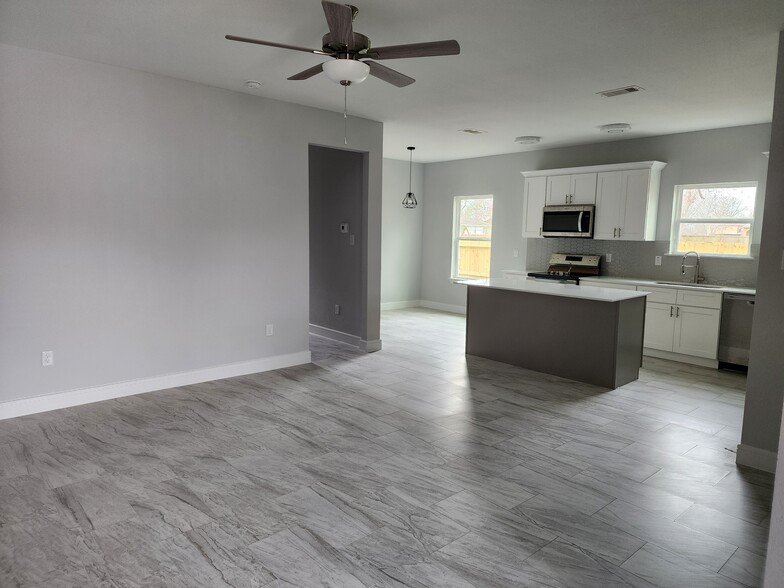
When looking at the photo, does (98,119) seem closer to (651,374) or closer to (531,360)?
(531,360)

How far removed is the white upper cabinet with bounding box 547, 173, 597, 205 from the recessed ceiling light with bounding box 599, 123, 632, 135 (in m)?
0.75

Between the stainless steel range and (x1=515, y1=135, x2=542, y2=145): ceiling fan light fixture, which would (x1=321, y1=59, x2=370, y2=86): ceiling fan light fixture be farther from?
the stainless steel range

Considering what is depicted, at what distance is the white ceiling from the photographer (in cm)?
283

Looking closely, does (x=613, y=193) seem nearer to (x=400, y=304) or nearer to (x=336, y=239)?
(x=336, y=239)

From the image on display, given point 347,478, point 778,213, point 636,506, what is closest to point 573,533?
point 636,506

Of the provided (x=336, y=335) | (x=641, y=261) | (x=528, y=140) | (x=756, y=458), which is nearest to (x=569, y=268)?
(x=641, y=261)

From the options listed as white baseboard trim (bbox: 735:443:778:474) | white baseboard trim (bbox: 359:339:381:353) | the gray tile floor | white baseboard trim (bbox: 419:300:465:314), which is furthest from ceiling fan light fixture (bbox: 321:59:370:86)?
white baseboard trim (bbox: 419:300:465:314)

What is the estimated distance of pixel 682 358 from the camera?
5.75 metres

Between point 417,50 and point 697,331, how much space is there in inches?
182

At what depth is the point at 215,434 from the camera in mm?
3484

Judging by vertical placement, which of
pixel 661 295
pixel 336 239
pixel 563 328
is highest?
pixel 336 239

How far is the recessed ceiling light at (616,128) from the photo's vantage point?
18.5ft

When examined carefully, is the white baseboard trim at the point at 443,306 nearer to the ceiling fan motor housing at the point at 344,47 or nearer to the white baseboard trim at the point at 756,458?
the white baseboard trim at the point at 756,458

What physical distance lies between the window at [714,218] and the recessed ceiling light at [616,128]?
39.7 inches
